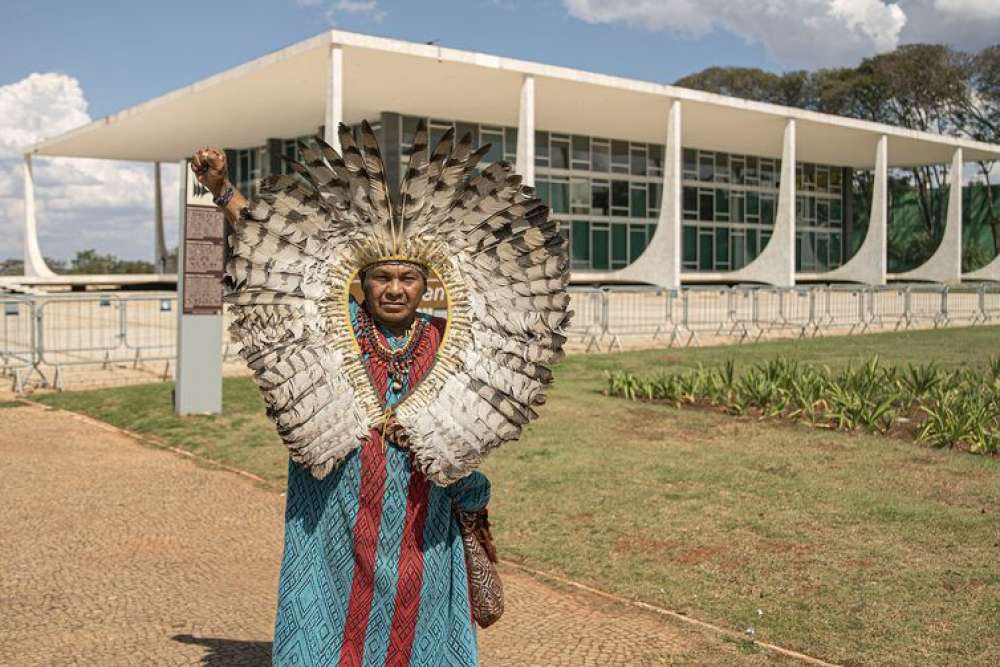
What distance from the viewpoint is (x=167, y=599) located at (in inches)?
202

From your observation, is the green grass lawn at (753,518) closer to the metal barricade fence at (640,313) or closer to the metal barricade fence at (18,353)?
the metal barricade fence at (18,353)

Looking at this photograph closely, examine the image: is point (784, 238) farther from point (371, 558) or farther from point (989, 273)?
point (371, 558)

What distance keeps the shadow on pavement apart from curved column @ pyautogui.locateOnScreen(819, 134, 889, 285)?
4011cm

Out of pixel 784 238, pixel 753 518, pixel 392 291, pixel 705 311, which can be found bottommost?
pixel 753 518

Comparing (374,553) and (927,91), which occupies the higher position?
(927,91)

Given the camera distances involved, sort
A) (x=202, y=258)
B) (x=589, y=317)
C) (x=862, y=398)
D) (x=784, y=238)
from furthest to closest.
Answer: (x=784, y=238), (x=589, y=317), (x=202, y=258), (x=862, y=398)

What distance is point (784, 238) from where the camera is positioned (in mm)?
37281

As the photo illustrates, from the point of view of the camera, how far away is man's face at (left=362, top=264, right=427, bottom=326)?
9.86ft

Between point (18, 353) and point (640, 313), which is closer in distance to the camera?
point (18, 353)

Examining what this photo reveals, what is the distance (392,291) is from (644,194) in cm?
3907

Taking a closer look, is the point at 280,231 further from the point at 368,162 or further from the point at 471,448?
the point at 471,448

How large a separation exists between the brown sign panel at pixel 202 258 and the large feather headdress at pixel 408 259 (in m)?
8.17

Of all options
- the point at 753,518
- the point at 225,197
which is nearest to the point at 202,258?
the point at 753,518

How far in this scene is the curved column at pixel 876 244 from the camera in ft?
134
